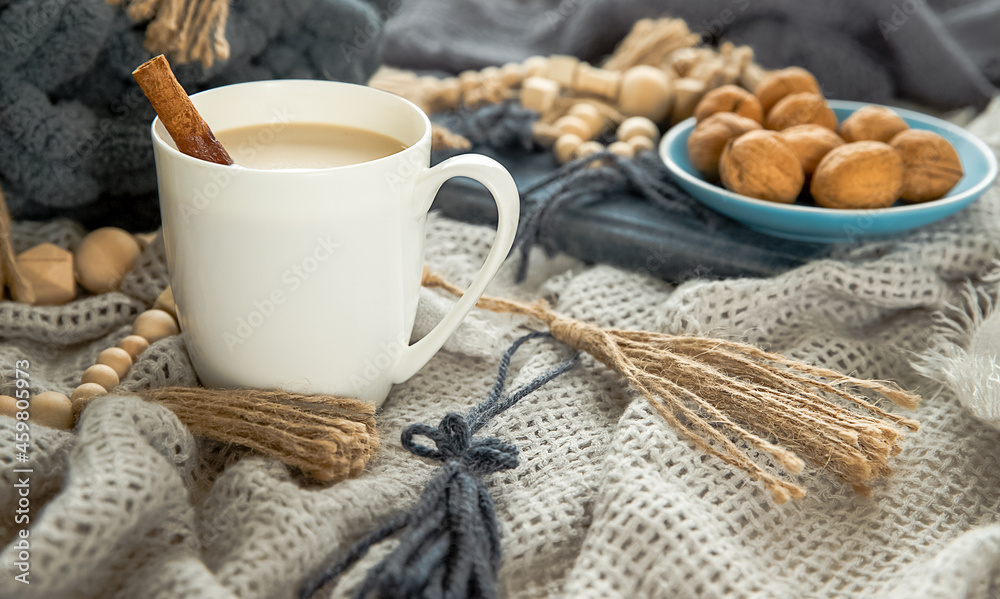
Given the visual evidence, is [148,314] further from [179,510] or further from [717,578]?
[717,578]

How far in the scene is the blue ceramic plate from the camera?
698 millimetres

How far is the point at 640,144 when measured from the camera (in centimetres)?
90

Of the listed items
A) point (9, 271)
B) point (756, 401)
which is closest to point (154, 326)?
point (9, 271)

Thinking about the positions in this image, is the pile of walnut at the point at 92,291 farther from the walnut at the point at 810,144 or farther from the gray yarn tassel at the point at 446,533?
the walnut at the point at 810,144

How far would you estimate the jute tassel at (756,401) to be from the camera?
0.54 meters

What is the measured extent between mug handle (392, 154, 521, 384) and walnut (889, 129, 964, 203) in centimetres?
41

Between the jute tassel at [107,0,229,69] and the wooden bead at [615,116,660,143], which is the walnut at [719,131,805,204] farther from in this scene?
the jute tassel at [107,0,229,69]

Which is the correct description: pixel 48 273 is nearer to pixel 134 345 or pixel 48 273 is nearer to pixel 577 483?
→ pixel 134 345

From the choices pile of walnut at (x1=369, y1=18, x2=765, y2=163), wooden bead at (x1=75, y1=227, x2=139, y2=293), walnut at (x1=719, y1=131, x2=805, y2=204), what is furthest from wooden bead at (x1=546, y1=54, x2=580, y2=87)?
wooden bead at (x1=75, y1=227, x2=139, y2=293)

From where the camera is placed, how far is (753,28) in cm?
112

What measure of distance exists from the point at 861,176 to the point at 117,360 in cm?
65

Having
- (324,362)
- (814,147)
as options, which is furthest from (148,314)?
(814,147)

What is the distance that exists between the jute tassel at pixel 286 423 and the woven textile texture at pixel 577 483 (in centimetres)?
2

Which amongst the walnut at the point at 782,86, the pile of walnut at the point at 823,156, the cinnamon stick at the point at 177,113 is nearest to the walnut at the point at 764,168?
the pile of walnut at the point at 823,156
